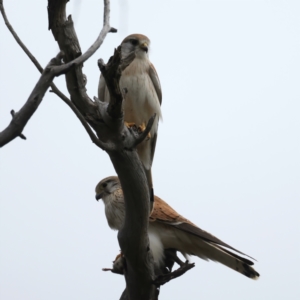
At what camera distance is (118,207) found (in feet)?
16.7

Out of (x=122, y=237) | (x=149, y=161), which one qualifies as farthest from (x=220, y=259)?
(x=122, y=237)

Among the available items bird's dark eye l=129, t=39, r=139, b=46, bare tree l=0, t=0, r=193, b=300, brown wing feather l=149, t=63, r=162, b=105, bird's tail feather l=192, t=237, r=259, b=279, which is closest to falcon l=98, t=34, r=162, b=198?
brown wing feather l=149, t=63, r=162, b=105

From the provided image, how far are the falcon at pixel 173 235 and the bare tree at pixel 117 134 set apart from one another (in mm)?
955

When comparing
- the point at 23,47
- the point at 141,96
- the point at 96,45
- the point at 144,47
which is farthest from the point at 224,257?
the point at 23,47

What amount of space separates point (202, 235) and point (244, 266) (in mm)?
447

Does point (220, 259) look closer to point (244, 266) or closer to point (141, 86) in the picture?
point (244, 266)

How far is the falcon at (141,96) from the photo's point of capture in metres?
4.54

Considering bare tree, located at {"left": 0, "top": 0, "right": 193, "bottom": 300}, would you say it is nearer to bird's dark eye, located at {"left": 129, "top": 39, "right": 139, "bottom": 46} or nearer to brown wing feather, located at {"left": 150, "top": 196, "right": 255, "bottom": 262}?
brown wing feather, located at {"left": 150, "top": 196, "right": 255, "bottom": 262}

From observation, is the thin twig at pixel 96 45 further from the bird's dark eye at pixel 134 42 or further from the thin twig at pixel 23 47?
the bird's dark eye at pixel 134 42

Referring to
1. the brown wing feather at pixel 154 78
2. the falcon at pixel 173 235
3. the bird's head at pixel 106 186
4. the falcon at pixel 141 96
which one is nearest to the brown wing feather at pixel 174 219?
Result: the falcon at pixel 173 235

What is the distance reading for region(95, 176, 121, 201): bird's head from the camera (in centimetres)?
541

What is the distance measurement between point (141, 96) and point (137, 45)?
56 centimetres

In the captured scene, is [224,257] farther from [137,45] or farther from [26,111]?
[26,111]

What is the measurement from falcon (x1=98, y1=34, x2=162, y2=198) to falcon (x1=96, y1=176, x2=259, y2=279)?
0.60m
